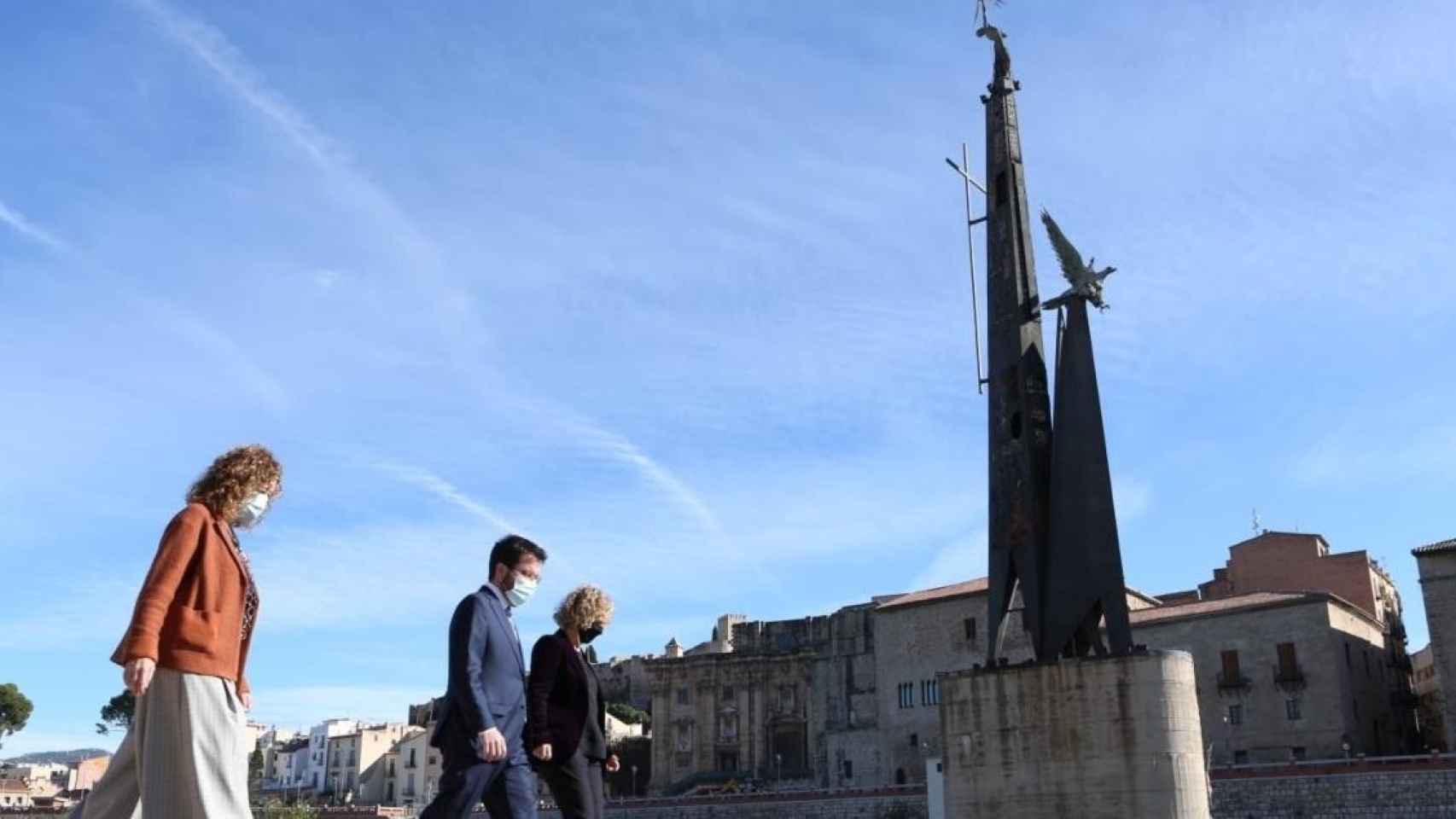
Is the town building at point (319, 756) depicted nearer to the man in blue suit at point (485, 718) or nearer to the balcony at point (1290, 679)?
the balcony at point (1290, 679)

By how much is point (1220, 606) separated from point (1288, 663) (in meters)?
3.48

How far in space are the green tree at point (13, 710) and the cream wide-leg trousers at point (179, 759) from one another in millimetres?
95623

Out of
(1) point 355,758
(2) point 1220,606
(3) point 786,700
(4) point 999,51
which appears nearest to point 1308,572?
(2) point 1220,606

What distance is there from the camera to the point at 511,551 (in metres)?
7.72

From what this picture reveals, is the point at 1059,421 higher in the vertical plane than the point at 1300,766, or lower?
higher

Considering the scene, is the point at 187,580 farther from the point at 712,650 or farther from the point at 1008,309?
the point at 712,650

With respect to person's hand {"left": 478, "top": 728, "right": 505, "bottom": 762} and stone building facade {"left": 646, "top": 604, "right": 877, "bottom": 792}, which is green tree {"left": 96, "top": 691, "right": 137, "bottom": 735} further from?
person's hand {"left": 478, "top": 728, "right": 505, "bottom": 762}

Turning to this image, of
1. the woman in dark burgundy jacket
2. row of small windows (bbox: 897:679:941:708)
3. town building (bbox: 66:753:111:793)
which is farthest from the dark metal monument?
town building (bbox: 66:753:111:793)

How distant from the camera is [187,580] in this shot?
554cm

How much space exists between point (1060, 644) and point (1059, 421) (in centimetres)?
313

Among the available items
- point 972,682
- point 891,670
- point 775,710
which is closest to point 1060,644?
point 972,682

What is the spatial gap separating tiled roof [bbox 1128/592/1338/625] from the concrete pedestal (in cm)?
3134

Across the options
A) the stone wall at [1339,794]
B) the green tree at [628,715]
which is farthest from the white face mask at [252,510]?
the green tree at [628,715]

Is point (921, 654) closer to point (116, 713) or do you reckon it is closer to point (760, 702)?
point (760, 702)
